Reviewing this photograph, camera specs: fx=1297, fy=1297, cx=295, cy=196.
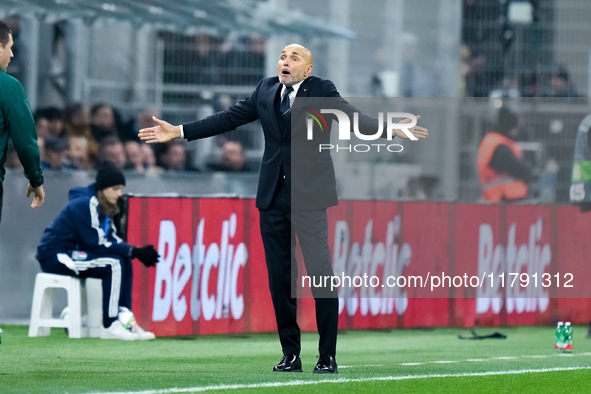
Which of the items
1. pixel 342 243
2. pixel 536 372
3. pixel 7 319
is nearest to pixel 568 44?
pixel 342 243

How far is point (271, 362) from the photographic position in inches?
329

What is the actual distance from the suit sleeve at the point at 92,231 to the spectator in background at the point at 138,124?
162 inches

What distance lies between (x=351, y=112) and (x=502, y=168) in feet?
23.6

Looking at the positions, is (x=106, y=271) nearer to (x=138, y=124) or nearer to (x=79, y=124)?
(x=79, y=124)

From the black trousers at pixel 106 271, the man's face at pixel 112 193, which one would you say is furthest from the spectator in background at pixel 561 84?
the black trousers at pixel 106 271

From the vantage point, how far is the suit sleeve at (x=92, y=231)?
1015 centimetres

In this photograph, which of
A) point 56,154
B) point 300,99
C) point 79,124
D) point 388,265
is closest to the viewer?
point 300,99

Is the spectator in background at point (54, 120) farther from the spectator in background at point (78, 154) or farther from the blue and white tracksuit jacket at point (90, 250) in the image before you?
the blue and white tracksuit jacket at point (90, 250)

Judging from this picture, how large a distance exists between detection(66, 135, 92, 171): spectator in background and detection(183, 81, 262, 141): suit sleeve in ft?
19.0

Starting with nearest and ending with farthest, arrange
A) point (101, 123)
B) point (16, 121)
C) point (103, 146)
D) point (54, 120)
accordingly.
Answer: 1. point (16, 121)
2. point (103, 146)
3. point (54, 120)
4. point (101, 123)

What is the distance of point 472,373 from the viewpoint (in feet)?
24.8

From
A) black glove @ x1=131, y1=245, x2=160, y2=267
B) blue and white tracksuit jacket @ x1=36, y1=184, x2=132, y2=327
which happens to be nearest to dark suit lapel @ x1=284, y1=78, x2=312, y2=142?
black glove @ x1=131, y1=245, x2=160, y2=267

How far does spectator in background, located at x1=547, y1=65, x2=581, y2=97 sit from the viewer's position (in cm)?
1620

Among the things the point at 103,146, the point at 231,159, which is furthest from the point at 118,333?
the point at 231,159
